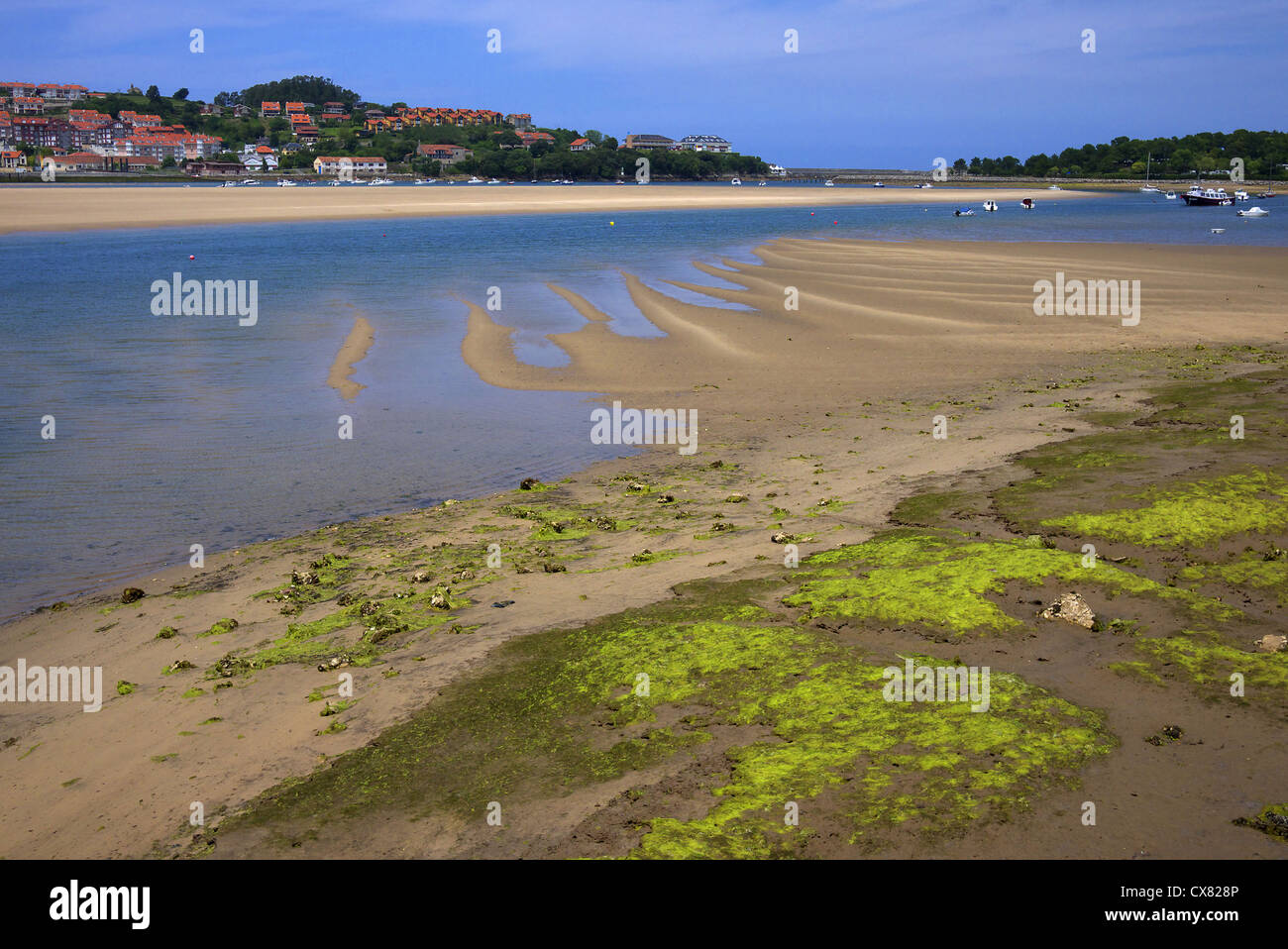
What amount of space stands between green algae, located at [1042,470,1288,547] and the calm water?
257 inches

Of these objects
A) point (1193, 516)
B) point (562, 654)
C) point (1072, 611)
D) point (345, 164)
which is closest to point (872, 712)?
point (1072, 611)

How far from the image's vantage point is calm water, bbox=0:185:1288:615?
35.3 ft

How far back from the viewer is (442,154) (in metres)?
194

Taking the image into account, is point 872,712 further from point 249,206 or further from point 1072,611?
point 249,206

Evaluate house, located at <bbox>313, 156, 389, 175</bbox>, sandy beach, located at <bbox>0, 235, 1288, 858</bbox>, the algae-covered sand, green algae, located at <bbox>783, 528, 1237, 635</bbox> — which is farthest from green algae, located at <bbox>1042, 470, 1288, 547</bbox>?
house, located at <bbox>313, 156, 389, 175</bbox>

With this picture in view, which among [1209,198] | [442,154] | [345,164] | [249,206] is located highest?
[442,154]

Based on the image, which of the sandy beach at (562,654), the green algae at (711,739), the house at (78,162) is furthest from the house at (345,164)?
the green algae at (711,739)

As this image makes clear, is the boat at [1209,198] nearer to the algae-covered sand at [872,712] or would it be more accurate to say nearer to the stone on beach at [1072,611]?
the algae-covered sand at [872,712]

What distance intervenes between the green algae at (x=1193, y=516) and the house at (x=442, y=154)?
193 metres

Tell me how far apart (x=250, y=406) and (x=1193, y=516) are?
1361 cm

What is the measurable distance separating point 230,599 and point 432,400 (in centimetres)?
837

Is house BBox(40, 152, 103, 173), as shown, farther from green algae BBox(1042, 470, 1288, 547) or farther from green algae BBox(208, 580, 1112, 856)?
green algae BBox(1042, 470, 1288, 547)

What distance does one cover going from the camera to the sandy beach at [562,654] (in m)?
4.98

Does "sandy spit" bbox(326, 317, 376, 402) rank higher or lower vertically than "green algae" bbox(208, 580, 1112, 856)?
higher
